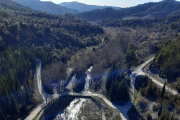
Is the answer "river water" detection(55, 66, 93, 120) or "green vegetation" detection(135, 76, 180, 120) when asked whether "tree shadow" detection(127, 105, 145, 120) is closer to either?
"green vegetation" detection(135, 76, 180, 120)

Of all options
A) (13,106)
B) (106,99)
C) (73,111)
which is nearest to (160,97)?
(106,99)

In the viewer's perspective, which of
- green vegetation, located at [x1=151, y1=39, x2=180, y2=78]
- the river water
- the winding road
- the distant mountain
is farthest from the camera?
the distant mountain

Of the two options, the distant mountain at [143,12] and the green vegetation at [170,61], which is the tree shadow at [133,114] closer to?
the green vegetation at [170,61]

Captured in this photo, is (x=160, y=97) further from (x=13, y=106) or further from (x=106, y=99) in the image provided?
(x=13, y=106)

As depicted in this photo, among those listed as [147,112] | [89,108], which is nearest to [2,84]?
[89,108]

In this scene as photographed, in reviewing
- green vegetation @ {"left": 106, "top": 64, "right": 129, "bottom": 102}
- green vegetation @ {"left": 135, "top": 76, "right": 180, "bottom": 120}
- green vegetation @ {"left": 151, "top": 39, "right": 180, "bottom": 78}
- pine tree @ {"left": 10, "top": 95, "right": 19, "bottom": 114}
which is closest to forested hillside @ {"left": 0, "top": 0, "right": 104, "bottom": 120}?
pine tree @ {"left": 10, "top": 95, "right": 19, "bottom": 114}

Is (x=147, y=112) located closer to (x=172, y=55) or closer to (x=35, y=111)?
(x=172, y=55)

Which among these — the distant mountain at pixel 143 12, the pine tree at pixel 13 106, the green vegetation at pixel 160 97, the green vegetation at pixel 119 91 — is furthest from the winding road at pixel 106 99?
the distant mountain at pixel 143 12
